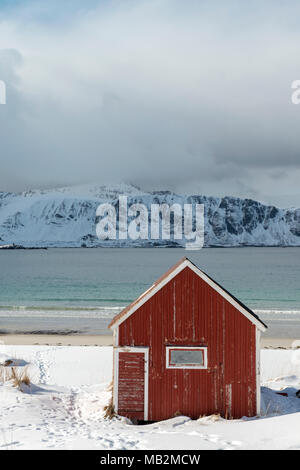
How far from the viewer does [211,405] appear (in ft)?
52.1

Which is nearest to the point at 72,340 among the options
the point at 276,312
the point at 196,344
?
the point at 196,344

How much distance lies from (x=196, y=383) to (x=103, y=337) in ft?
75.1

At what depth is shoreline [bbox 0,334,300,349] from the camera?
34938 millimetres

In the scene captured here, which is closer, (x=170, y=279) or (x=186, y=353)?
(x=186, y=353)

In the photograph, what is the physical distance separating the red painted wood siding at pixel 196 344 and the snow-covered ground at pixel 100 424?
0.68m

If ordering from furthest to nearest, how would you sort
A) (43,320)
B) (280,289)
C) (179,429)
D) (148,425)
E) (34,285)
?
(34,285)
(280,289)
(43,320)
(148,425)
(179,429)

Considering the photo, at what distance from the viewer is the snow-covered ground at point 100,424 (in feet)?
36.9

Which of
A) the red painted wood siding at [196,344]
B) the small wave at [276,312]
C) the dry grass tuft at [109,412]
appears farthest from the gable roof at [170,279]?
the small wave at [276,312]

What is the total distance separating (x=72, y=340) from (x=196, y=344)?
22105mm

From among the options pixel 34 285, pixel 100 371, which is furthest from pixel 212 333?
pixel 34 285

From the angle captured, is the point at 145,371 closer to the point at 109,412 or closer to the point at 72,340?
the point at 109,412

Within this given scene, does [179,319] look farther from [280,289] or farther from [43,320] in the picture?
[280,289]

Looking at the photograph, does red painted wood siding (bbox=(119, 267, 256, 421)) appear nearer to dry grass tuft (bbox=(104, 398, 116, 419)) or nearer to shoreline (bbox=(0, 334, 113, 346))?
dry grass tuft (bbox=(104, 398, 116, 419))

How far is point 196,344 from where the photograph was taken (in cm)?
1602
